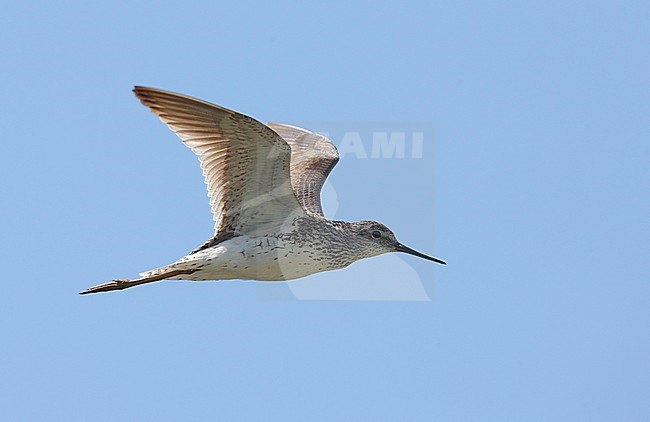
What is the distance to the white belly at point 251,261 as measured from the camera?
13266mm

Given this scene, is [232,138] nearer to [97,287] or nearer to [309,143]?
[97,287]

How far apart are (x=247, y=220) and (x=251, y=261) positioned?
1.85ft

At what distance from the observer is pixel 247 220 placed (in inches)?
536

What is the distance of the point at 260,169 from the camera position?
13117 mm

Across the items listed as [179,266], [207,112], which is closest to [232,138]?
[207,112]

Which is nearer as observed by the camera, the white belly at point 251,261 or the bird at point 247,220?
the bird at point 247,220

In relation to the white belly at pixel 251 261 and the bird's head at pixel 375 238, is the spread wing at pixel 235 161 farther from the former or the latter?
the bird's head at pixel 375 238

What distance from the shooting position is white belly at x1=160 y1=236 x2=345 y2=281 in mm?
13266

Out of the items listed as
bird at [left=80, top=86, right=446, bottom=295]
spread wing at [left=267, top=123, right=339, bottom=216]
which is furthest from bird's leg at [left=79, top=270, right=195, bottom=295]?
spread wing at [left=267, top=123, right=339, bottom=216]

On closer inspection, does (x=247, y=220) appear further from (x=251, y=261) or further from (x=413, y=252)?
(x=413, y=252)

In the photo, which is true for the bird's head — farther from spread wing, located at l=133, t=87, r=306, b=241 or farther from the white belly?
spread wing, located at l=133, t=87, r=306, b=241

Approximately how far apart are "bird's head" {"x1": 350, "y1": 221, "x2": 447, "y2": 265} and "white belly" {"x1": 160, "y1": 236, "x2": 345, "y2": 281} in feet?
2.63

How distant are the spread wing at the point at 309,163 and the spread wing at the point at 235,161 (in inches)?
43.7

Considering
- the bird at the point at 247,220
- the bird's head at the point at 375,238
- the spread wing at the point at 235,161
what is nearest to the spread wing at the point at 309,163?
the bird's head at the point at 375,238
